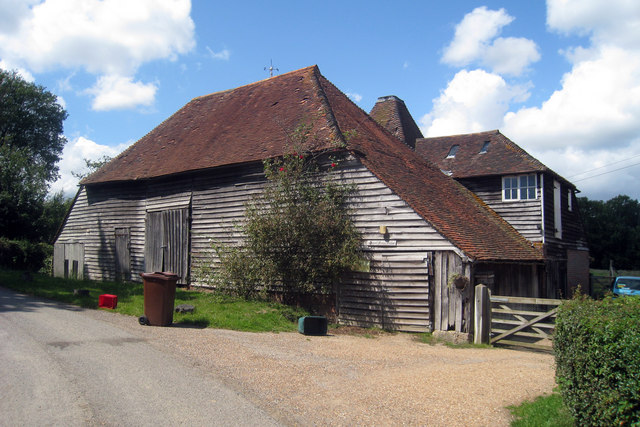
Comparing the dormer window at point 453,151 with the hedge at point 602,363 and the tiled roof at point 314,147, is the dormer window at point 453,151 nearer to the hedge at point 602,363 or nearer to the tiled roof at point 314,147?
the tiled roof at point 314,147

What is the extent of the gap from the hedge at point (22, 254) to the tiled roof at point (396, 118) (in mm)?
19367

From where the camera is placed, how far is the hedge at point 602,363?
15.2ft

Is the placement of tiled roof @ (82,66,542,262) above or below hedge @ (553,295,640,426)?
above

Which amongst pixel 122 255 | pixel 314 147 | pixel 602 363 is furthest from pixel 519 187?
pixel 602 363

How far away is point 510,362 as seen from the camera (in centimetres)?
903

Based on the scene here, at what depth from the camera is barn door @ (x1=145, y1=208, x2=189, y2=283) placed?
17562 mm

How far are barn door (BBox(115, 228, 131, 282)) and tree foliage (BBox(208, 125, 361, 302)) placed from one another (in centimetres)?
641

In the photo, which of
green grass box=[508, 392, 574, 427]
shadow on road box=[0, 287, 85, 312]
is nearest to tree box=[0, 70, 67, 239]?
shadow on road box=[0, 287, 85, 312]

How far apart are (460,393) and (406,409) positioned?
112cm

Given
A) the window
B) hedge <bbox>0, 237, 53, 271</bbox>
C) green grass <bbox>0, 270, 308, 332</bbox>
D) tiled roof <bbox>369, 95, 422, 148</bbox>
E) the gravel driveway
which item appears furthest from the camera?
tiled roof <bbox>369, 95, 422, 148</bbox>

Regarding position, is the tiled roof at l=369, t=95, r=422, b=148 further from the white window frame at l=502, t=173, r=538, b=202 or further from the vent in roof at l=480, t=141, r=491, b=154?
the white window frame at l=502, t=173, r=538, b=202

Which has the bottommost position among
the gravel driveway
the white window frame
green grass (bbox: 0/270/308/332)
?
the gravel driveway

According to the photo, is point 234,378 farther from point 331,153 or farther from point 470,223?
point 470,223

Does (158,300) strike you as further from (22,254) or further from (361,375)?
(22,254)
